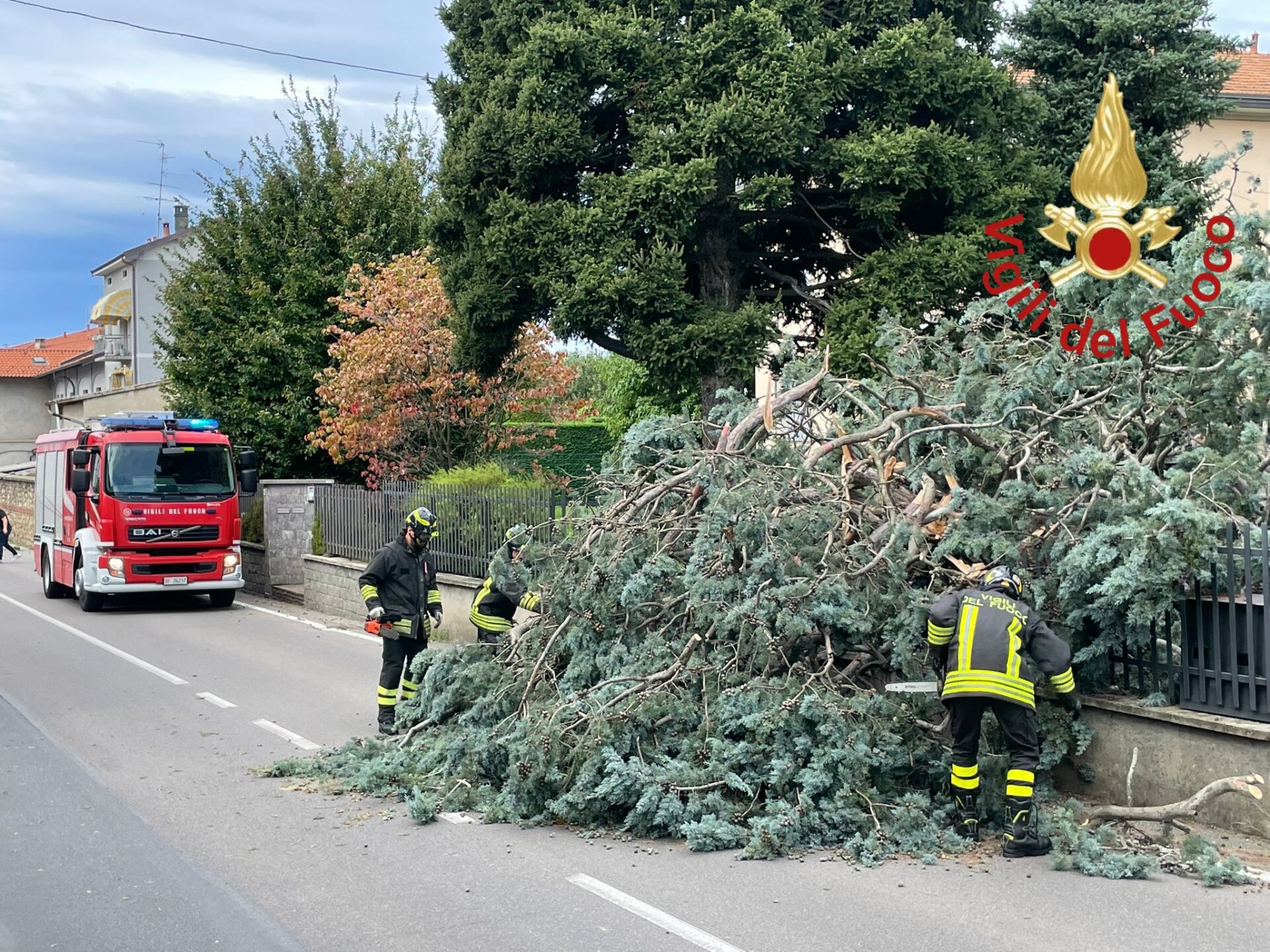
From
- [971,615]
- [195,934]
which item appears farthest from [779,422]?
[195,934]

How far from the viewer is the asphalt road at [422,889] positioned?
16.7 feet

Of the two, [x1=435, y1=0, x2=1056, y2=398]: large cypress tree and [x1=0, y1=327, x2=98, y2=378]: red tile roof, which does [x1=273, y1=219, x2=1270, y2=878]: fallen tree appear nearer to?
[x1=435, y1=0, x2=1056, y2=398]: large cypress tree

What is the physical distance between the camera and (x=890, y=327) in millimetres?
9773

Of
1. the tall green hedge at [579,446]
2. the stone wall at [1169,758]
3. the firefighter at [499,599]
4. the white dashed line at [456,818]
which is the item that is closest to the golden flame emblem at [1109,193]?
the stone wall at [1169,758]

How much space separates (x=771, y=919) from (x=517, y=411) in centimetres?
1503

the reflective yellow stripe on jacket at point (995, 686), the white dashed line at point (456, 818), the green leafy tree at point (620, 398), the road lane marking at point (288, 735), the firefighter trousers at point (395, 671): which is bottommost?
the road lane marking at point (288, 735)

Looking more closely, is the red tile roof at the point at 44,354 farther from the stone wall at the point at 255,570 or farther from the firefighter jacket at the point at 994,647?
the firefighter jacket at the point at 994,647

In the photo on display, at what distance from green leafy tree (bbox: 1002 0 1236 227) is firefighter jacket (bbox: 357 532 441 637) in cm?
1070

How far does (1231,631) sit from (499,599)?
4.94 metres

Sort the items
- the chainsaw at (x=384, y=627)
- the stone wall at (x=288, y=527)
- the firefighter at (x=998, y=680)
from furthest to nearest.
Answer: the stone wall at (x=288, y=527), the chainsaw at (x=384, y=627), the firefighter at (x=998, y=680)

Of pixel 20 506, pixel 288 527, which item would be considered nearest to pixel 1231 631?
pixel 288 527

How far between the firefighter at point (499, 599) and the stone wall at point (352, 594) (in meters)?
4.73

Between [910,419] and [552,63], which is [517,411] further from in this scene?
[910,419]

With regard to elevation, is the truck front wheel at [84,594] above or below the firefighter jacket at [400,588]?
below
